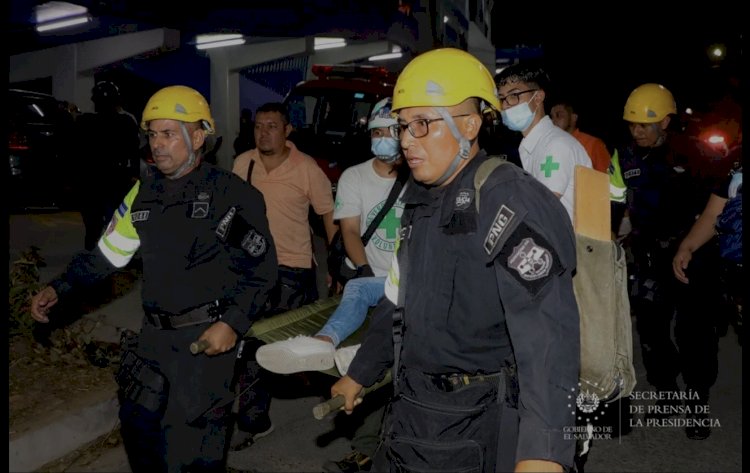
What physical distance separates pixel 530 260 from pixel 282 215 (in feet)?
11.3

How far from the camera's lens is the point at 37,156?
1180cm

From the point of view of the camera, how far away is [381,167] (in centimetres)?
462

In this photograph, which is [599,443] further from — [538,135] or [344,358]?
[344,358]

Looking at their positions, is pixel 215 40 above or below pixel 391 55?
below

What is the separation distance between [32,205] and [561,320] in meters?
12.2

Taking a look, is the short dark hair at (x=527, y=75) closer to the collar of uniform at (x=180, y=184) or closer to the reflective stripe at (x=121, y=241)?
the collar of uniform at (x=180, y=184)

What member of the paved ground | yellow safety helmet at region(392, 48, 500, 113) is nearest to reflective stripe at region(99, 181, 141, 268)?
the paved ground

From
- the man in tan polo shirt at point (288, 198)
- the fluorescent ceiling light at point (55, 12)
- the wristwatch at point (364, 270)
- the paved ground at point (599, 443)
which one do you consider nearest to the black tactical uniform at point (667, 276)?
the paved ground at point (599, 443)

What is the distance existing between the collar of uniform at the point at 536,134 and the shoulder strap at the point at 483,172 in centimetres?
189

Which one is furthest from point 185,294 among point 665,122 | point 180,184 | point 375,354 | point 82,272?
point 665,122

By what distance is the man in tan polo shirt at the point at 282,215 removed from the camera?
5.09 meters

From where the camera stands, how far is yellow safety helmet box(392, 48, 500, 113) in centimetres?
249

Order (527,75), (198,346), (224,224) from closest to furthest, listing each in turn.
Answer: (198,346) < (224,224) < (527,75)

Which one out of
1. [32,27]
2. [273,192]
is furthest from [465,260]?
[32,27]
